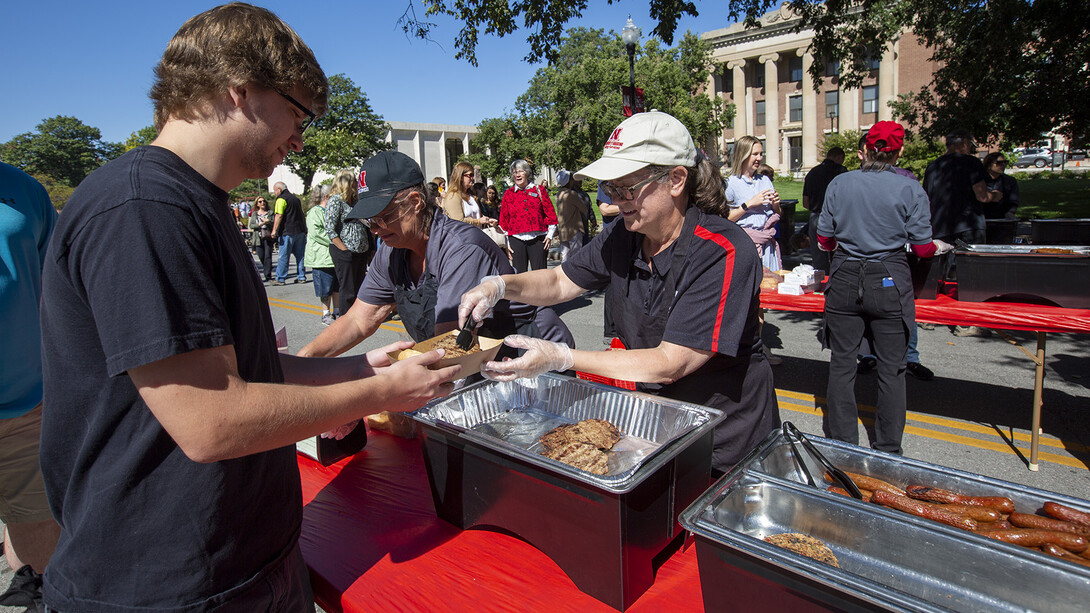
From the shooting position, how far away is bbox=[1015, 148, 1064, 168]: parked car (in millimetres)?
38469

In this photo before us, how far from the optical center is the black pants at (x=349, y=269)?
7074 millimetres

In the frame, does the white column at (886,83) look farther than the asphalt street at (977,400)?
Yes

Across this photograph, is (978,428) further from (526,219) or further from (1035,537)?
(526,219)

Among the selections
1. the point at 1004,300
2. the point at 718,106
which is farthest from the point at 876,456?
the point at 718,106

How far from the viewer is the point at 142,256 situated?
3.06 ft

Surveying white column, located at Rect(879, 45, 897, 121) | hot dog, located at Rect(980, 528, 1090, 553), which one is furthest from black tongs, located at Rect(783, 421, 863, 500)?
white column, located at Rect(879, 45, 897, 121)

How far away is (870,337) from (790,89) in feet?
172

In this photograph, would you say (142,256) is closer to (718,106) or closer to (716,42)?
(718,106)

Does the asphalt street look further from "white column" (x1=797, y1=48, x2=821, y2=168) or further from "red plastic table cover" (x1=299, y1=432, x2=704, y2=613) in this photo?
"white column" (x1=797, y1=48, x2=821, y2=168)

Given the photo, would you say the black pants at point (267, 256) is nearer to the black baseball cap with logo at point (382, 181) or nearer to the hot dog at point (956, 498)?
the black baseball cap with logo at point (382, 181)

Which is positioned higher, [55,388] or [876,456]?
[55,388]

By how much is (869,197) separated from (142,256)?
3.82m

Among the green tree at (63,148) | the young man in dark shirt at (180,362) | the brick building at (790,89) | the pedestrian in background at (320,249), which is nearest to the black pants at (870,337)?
the young man in dark shirt at (180,362)

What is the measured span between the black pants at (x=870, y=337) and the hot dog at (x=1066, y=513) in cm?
235
